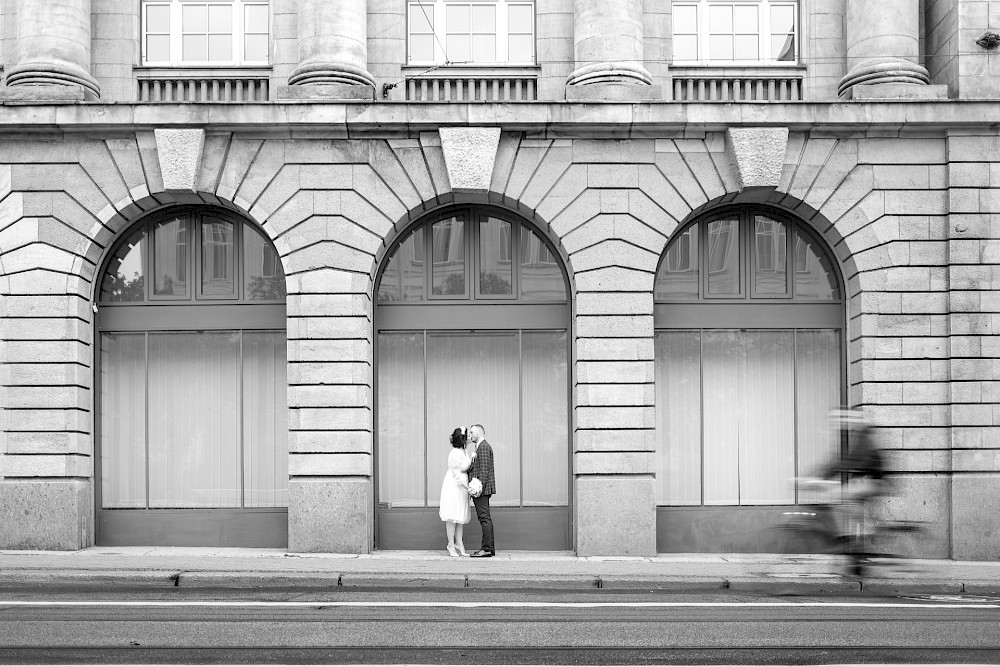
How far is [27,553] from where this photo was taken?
1761 centimetres

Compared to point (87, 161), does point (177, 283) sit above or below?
below

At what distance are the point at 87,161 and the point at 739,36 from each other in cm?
1008

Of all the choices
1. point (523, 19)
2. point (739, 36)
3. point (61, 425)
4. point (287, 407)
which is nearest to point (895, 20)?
point (739, 36)

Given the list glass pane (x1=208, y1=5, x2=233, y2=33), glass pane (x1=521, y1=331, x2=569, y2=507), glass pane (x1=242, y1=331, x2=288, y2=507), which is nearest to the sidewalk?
glass pane (x1=242, y1=331, x2=288, y2=507)

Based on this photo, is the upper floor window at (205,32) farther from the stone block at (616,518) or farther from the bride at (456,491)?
the stone block at (616,518)

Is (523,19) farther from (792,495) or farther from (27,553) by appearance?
(27,553)

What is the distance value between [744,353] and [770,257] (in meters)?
1.53

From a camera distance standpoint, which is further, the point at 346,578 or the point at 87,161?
the point at 87,161

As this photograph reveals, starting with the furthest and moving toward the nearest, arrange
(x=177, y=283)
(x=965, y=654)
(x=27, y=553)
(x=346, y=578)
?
(x=177, y=283) < (x=27, y=553) < (x=346, y=578) < (x=965, y=654)

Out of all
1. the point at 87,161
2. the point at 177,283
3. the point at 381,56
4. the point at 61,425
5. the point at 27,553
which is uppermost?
the point at 381,56

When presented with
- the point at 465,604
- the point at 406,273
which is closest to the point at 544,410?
the point at 406,273

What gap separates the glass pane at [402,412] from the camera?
746 inches

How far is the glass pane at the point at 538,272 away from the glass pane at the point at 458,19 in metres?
3.25

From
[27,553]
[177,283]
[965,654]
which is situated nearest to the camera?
[965,654]
